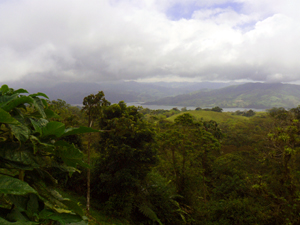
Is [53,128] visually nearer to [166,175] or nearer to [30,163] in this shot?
[30,163]

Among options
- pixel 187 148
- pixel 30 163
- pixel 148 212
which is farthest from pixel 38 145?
pixel 187 148

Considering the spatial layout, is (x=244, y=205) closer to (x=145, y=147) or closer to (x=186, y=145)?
(x=186, y=145)

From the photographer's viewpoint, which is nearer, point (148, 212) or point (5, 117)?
point (5, 117)

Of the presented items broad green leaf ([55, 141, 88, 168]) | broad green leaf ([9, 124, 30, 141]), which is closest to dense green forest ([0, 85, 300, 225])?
broad green leaf ([55, 141, 88, 168])

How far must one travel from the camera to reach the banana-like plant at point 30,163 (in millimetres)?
738

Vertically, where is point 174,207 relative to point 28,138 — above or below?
below

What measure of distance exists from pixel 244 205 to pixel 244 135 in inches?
577

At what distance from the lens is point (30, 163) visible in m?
0.83

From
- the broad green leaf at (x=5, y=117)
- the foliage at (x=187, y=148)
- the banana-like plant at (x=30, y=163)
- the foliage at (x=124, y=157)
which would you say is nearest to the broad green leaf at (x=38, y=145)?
the banana-like plant at (x=30, y=163)

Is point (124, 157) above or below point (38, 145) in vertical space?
below

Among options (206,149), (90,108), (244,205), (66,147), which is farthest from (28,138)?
(206,149)

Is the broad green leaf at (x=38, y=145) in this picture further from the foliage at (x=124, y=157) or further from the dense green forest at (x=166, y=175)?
the foliage at (x=124, y=157)

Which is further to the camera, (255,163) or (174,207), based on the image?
(255,163)

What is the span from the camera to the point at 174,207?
1054cm
